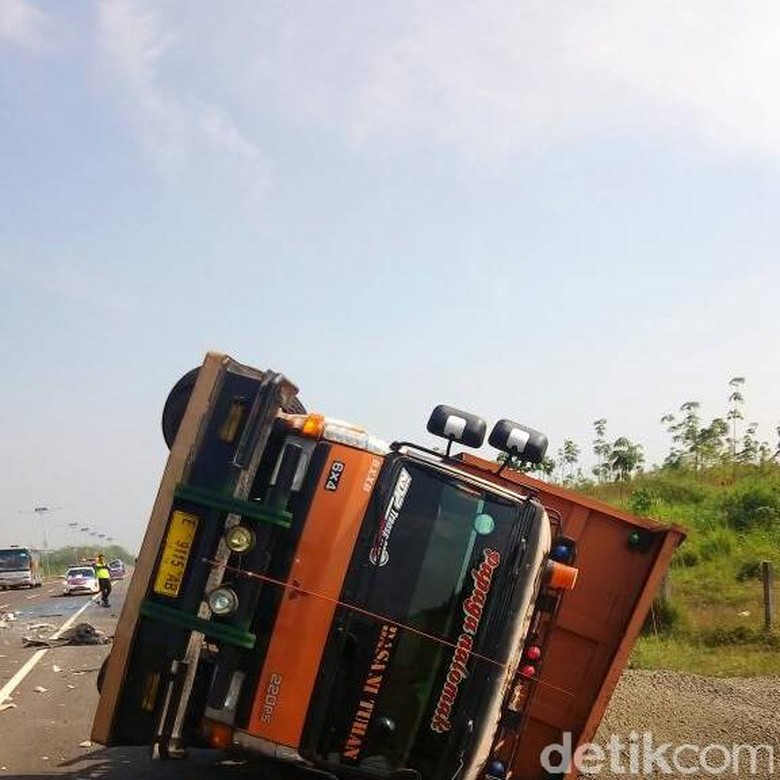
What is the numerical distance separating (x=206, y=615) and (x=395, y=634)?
933mm

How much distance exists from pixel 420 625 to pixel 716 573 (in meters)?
15.3

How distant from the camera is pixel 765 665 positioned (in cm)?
1212

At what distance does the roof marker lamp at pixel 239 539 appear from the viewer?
14.7 ft

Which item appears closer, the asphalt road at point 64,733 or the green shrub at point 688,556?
the asphalt road at point 64,733

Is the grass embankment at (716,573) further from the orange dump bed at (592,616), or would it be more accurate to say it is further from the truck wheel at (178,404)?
the truck wheel at (178,404)

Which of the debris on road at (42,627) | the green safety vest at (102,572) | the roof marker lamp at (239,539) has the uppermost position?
the roof marker lamp at (239,539)

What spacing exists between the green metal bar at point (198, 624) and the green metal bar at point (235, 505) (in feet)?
1.75

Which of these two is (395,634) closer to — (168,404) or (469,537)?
(469,537)

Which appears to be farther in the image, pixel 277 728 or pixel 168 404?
pixel 168 404

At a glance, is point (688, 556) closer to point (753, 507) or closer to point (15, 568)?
point (753, 507)

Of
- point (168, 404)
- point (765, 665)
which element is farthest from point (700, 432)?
point (168, 404)

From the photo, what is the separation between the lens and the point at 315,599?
445 centimetres

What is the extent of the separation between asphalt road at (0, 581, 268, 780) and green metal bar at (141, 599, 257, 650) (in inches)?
93.8

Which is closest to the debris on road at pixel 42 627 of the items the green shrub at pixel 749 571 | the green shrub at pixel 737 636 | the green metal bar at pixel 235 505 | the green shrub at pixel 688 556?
the green shrub at pixel 737 636
